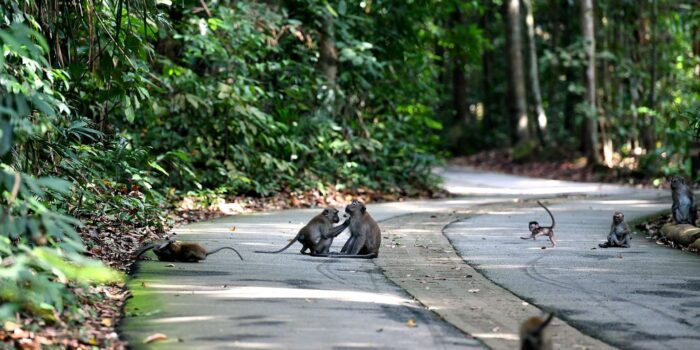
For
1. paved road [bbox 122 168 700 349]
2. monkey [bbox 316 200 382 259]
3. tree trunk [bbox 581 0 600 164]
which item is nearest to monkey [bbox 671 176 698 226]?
paved road [bbox 122 168 700 349]

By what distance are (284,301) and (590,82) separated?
27550mm

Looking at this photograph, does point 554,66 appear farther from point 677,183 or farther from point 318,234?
point 318,234

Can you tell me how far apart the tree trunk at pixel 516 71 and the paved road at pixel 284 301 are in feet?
94.3

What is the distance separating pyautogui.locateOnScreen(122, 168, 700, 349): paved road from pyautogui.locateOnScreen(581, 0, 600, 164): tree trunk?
1980 cm

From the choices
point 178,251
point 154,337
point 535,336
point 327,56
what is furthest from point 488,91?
point 535,336

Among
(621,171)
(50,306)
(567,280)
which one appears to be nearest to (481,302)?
(567,280)

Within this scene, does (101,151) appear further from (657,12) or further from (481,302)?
(657,12)

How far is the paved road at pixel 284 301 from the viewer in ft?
24.2

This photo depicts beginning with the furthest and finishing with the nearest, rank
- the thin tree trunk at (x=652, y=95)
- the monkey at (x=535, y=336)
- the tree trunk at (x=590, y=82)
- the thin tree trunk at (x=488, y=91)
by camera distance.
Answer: the thin tree trunk at (x=488, y=91) < the tree trunk at (x=590, y=82) < the thin tree trunk at (x=652, y=95) < the monkey at (x=535, y=336)

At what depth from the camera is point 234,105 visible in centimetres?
1967

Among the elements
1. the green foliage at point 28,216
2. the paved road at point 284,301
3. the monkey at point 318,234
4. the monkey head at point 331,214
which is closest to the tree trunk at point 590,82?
the paved road at point 284,301

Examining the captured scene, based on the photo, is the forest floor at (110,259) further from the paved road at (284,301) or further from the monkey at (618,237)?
the monkey at (618,237)

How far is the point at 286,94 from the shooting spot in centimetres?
2327

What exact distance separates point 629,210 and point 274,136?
293 inches
